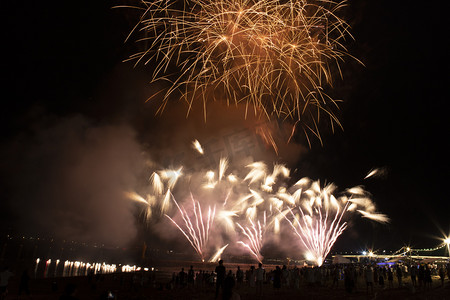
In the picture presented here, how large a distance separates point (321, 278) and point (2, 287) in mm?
17862

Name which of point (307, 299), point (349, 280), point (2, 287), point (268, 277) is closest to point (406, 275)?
point (268, 277)

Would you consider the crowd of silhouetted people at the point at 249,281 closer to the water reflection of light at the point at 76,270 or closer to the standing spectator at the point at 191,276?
the standing spectator at the point at 191,276

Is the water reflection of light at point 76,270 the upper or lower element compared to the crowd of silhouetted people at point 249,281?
lower

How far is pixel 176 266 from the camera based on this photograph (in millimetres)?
36375

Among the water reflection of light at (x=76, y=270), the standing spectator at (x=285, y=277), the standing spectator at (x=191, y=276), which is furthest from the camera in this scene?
the water reflection of light at (x=76, y=270)

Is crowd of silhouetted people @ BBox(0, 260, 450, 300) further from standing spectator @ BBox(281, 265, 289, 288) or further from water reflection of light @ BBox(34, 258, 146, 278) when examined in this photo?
water reflection of light @ BBox(34, 258, 146, 278)

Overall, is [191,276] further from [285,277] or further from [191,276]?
[285,277]

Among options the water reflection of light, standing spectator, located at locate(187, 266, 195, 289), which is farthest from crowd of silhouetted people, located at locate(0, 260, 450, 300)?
the water reflection of light

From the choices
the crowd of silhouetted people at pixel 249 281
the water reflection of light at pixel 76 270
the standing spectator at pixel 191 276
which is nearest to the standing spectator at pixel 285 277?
the crowd of silhouetted people at pixel 249 281

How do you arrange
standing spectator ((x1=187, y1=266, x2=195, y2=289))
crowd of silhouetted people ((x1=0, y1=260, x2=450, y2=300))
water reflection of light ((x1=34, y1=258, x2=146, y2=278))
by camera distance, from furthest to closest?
water reflection of light ((x1=34, y1=258, x2=146, y2=278)) < standing spectator ((x1=187, y1=266, x2=195, y2=289)) < crowd of silhouetted people ((x1=0, y1=260, x2=450, y2=300))

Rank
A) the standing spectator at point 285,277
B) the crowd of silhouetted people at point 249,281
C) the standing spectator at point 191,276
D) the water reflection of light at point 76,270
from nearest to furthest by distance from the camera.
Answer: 1. the crowd of silhouetted people at point 249,281
2. the standing spectator at point 285,277
3. the standing spectator at point 191,276
4. the water reflection of light at point 76,270

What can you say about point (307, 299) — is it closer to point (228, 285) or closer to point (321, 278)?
point (228, 285)

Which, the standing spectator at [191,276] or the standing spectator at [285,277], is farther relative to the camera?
the standing spectator at [191,276]

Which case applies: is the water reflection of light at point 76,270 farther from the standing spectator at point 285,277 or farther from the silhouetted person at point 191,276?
the standing spectator at point 285,277
